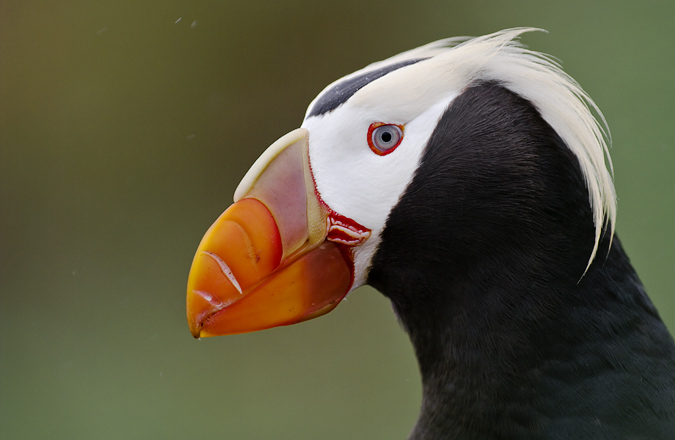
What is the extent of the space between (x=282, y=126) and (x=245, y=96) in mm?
377

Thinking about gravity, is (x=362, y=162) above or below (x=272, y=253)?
above

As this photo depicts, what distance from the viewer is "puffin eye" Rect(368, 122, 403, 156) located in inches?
60.6

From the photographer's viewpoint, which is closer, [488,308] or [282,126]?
[488,308]

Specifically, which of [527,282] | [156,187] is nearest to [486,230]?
[527,282]

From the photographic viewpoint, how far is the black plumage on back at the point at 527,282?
152 cm

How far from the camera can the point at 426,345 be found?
1740 mm

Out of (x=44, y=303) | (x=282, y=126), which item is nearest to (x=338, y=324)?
(x=282, y=126)

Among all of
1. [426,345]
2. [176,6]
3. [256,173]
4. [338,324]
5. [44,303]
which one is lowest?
[338,324]

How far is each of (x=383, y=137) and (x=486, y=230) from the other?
0.93 feet

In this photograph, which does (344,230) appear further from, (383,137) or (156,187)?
(156,187)

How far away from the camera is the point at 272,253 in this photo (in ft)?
4.91

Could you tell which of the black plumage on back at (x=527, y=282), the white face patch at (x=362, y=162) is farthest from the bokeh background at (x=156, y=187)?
the white face patch at (x=362, y=162)

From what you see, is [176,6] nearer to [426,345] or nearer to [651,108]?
[651,108]

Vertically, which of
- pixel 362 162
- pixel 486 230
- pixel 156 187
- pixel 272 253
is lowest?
pixel 156 187
